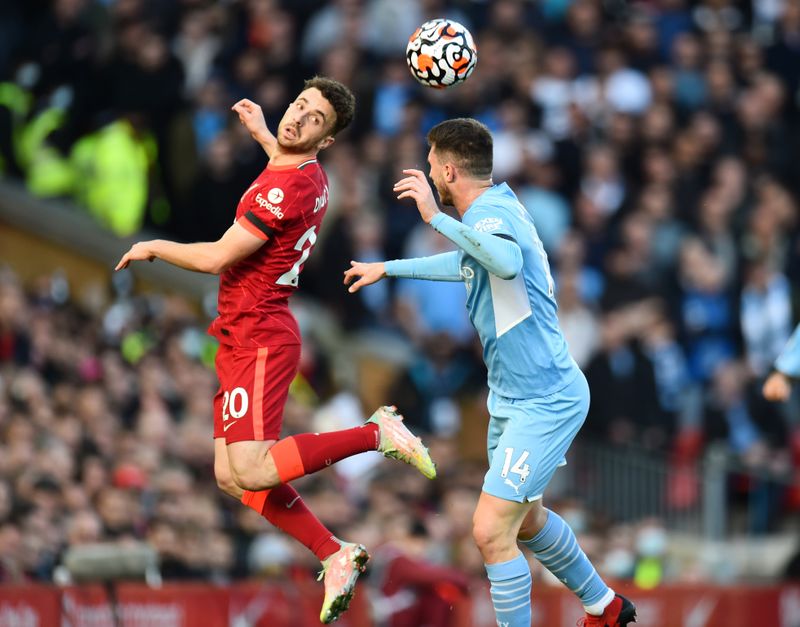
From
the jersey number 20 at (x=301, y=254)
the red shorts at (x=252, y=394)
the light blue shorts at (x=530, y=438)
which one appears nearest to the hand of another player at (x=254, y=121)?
the jersey number 20 at (x=301, y=254)

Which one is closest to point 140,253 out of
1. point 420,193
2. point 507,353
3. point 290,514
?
point 420,193

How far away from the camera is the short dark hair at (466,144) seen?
9.61 m

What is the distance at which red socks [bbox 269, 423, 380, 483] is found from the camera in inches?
391

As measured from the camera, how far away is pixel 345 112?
33.3ft

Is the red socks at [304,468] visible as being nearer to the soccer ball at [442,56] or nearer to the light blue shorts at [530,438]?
the light blue shorts at [530,438]

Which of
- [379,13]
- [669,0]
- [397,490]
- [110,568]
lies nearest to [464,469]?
[397,490]

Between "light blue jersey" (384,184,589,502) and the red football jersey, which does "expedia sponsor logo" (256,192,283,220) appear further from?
"light blue jersey" (384,184,589,502)

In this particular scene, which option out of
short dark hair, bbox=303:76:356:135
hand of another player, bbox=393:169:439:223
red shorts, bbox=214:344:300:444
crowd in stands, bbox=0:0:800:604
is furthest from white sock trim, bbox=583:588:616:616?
crowd in stands, bbox=0:0:800:604

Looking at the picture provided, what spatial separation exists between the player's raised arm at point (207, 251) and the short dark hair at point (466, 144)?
1.14 m

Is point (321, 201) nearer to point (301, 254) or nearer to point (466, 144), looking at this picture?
point (301, 254)

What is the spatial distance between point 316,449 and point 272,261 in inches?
42.9

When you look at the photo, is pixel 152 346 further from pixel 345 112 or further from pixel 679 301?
pixel 345 112

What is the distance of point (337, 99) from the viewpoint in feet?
33.2

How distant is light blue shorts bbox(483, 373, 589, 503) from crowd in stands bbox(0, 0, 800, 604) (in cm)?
504
